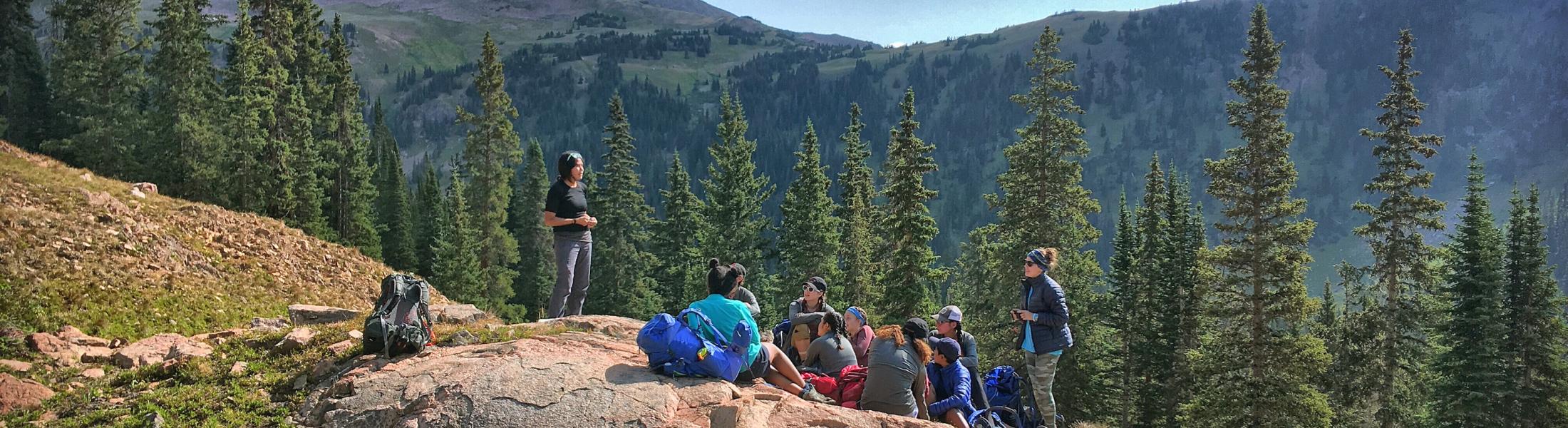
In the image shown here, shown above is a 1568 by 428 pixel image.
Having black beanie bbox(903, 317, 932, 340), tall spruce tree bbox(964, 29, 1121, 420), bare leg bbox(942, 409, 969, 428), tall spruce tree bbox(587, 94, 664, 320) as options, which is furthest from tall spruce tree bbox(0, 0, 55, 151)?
bare leg bbox(942, 409, 969, 428)

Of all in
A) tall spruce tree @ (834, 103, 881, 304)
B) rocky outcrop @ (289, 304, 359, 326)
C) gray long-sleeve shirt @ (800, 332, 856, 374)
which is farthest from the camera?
tall spruce tree @ (834, 103, 881, 304)

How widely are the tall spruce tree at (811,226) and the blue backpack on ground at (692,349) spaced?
29.9 meters

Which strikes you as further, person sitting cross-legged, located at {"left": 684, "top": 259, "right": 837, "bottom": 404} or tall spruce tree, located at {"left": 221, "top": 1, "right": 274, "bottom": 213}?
tall spruce tree, located at {"left": 221, "top": 1, "right": 274, "bottom": 213}


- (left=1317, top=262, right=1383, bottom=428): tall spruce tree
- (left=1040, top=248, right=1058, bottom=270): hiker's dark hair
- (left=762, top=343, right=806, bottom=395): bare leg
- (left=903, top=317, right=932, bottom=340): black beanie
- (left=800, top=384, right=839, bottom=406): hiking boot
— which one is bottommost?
(left=1317, top=262, right=1383, bottom=428): tall spruce tree

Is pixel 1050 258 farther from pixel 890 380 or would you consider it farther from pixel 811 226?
pixel 811 226

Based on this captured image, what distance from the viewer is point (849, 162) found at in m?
40.7

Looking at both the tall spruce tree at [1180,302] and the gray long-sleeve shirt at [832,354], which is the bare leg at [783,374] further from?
the tall spruce tree at [1180,302]

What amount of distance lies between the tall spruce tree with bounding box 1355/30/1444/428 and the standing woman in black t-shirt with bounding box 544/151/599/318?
29.5 m

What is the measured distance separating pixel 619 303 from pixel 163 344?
40.4 meters

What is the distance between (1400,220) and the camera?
2964 centimetres

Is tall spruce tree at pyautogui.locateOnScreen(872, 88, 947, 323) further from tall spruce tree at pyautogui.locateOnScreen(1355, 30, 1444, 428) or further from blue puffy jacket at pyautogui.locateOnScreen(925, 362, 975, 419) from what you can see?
blue puffy jacket at pyautogui.locateOnScreen(925, 362, 975, 419)

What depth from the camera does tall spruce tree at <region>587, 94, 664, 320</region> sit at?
48.6 metres

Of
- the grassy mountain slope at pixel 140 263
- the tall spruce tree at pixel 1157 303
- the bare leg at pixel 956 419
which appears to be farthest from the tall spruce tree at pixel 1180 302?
the grassy mountain slope at pixel 140 263

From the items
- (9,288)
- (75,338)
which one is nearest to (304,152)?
(9,288)
